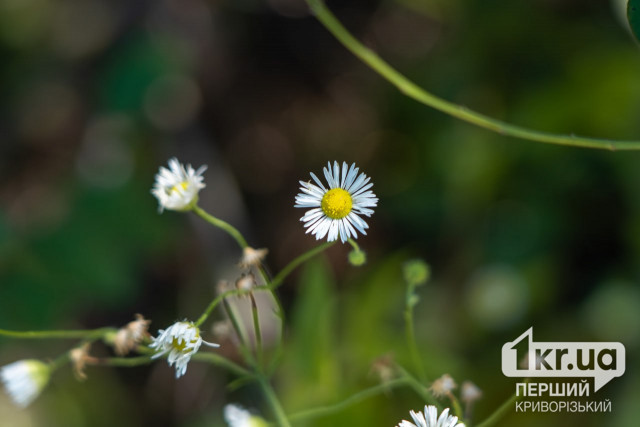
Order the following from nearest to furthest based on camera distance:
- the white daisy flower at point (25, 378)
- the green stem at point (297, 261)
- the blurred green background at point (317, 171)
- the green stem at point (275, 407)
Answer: the green stem at point (297, 261), the green stem at point (275, 407), the white daisy flower at point (25, 378), the blurred green background at point (317, 171)

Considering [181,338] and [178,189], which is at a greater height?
[178,189]

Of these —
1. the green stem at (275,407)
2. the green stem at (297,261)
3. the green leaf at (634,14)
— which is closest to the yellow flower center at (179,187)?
the green stem at (297,261)

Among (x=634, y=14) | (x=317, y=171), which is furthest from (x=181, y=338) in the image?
(x=317, y=171)

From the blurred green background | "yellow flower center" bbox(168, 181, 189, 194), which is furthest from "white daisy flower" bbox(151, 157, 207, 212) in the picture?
the blurred green background

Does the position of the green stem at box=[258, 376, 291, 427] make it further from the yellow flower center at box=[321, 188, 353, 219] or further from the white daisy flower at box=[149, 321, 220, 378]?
the yellow flower center at box=[321, 188, 353, 219]

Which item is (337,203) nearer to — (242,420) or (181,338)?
(181,338)

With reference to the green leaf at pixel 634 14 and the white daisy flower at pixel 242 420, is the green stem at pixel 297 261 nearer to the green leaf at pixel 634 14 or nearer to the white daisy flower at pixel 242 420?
the white daisy flower at pixel 242 420
